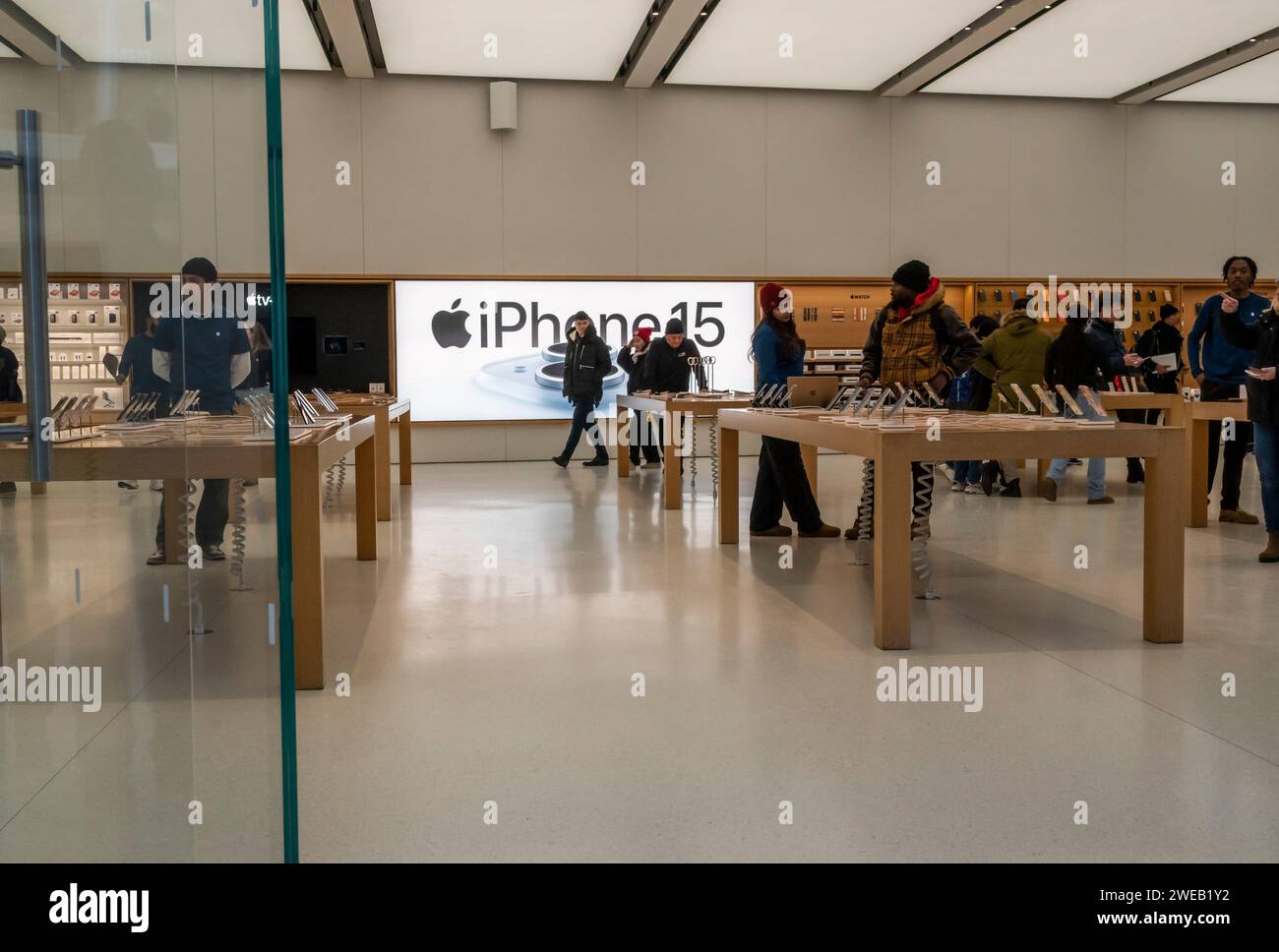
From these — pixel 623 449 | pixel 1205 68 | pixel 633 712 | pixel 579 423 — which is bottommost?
pixel 633 712

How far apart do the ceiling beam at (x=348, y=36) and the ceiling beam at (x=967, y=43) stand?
5286 millimetres

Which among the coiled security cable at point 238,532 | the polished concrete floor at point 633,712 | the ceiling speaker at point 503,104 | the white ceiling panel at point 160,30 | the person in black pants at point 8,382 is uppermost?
the ceiling speaker at point 503,104

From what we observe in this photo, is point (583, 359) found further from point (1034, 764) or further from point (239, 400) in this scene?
point (239, 400)

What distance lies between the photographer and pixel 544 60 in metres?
11.5

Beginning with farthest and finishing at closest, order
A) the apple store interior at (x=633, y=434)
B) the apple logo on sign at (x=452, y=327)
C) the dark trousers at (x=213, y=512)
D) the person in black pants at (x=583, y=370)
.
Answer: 1. the apple logo on sign at (x=452, y=327)
2. the person in black pants at (x=583, y=370)
3. the dark trousers at (x=213, y=512)
4. the apple store interior at (x=633, y=434)

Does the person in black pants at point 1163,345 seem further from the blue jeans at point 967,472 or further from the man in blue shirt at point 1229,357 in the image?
the man in blue shirt at point 1229,357

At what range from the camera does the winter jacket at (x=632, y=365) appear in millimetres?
10902

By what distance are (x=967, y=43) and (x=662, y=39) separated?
280 cm

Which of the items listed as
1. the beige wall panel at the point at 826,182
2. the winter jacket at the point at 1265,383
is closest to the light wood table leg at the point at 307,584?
the winter jacket at the point at 1265,383

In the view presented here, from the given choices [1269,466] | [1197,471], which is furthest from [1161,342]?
[1269,466]

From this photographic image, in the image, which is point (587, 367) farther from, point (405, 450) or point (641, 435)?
point (405, 450)

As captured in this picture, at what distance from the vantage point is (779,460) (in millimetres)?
6426
